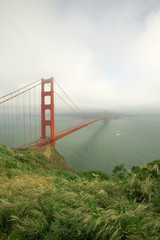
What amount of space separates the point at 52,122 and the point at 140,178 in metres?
12.9

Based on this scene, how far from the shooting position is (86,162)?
579 inches

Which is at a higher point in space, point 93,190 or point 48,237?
point 48,237

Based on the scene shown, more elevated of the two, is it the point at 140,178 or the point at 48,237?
the point at 48,237

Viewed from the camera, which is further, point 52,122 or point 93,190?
point 52,122

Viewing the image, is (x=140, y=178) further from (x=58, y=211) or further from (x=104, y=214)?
(x=58, y=211)

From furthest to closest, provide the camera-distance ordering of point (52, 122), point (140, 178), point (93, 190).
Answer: point (52, 122) < point (140, 178) < point (93, 190)

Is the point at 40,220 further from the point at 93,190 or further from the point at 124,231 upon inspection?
the point at 93,190

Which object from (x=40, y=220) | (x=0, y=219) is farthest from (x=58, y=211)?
(x=0, y=219)

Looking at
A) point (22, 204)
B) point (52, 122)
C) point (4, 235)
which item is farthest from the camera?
point (52, 122)

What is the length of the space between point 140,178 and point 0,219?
2962 mm

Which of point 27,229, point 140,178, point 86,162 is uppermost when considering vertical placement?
point 27,229

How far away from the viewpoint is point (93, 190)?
218 cm

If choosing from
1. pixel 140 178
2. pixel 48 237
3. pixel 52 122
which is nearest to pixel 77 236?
pixel 48 237

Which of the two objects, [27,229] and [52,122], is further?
[52,122]
